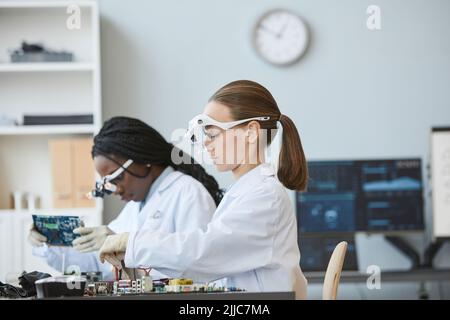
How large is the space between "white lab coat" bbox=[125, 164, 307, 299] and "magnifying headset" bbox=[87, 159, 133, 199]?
84 centimetres

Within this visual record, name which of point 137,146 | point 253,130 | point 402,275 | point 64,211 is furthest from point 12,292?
point 402,275

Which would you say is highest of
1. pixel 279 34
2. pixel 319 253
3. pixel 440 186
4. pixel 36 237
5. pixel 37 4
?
pixel 37 4

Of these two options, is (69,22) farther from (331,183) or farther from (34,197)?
(331,183)

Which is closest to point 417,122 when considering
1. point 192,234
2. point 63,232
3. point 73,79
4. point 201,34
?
point 201,34

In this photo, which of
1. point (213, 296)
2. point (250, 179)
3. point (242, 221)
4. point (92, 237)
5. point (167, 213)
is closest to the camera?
point (213, 296)

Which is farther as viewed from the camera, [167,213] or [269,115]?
[167,213]

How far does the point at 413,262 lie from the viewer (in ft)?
14.5

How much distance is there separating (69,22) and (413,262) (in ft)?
7.51

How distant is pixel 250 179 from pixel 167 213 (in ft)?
2.60

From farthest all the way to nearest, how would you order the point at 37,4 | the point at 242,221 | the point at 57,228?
the point at 37,4 → the point at 57,228 → the point at 242,221

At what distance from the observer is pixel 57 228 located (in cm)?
229

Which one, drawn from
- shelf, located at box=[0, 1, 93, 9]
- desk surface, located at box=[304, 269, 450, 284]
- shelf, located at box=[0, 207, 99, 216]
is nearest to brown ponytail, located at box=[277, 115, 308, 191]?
desk surface, located at box=[304, 269, 450, 284]

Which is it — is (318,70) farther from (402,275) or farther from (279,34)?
(402,275)
